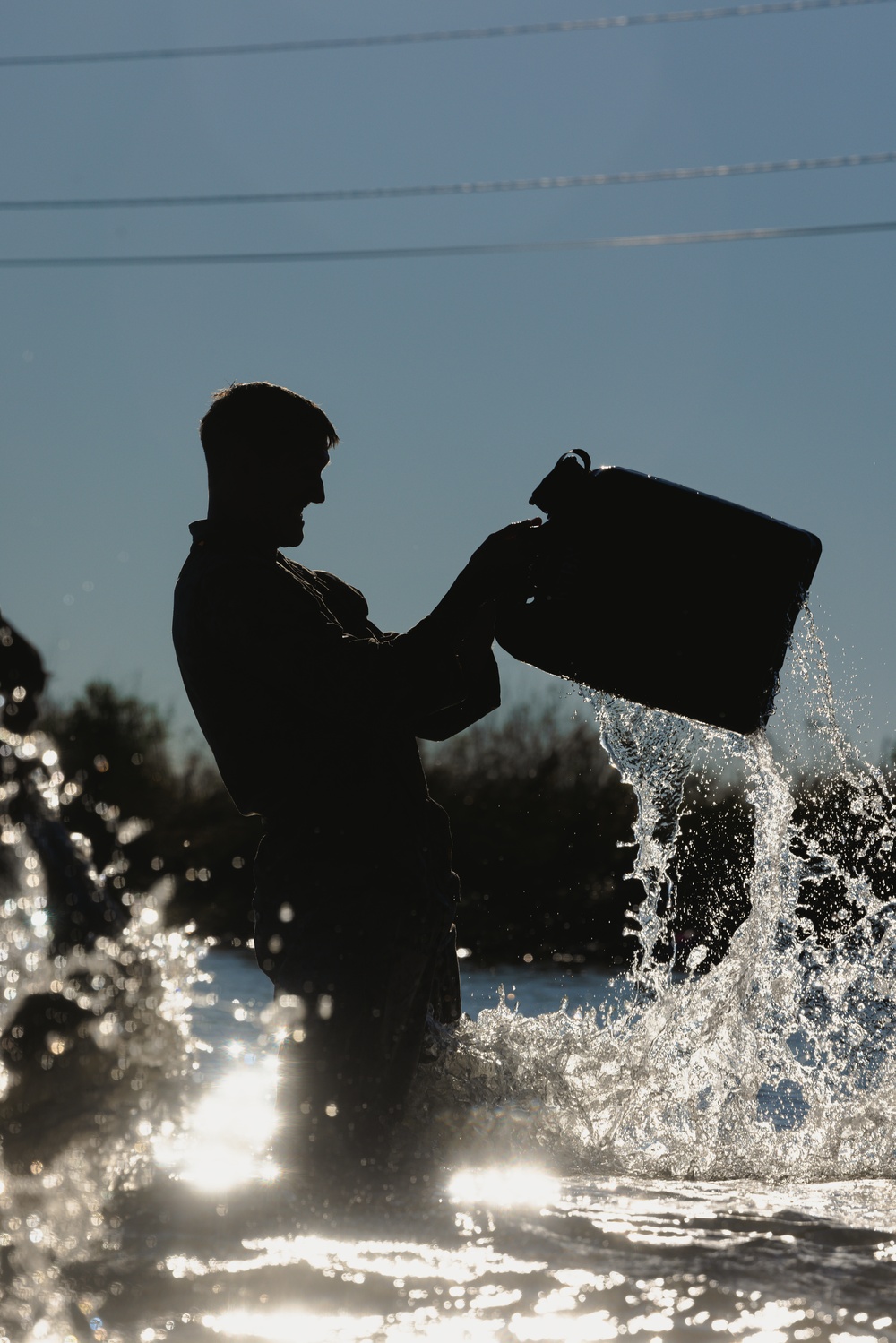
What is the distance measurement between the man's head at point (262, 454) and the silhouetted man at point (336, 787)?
11 cm

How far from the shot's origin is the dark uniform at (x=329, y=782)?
8.36ft

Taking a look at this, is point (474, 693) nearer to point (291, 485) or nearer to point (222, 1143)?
point (291, 485)

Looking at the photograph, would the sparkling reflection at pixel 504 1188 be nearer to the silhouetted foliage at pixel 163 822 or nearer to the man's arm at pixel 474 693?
the man's arm at pixel 474 693

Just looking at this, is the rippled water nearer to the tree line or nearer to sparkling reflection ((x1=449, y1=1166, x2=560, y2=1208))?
sparkling reflection ((x1=449, y1=1166, x2=560, y2=1208))

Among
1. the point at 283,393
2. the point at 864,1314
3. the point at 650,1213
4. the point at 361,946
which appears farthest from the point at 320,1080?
the point at 283,393

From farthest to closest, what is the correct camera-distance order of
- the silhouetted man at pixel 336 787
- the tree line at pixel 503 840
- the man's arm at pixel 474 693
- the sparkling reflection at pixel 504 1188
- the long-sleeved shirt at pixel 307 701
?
the tree line at pixel 503 840 < the man's arm at pixel 474 693 < the long-sleeved shirt at pixel 307 701 < the silhouetted man at pixel 336 787 < the sparkling reflection at pixel 504 1188

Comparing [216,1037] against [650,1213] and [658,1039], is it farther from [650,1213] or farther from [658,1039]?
[650,1213]

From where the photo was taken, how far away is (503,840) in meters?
16.8

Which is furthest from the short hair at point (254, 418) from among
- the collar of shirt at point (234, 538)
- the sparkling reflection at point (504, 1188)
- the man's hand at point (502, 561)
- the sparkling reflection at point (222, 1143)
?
the sparkling reflection at point (504, 1188)

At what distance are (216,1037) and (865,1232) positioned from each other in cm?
435

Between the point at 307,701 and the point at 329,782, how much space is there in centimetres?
18

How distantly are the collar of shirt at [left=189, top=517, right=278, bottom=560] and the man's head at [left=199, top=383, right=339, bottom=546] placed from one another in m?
0.02

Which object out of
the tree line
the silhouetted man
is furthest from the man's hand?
the tree line

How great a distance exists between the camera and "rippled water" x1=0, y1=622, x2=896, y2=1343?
1.54 m
